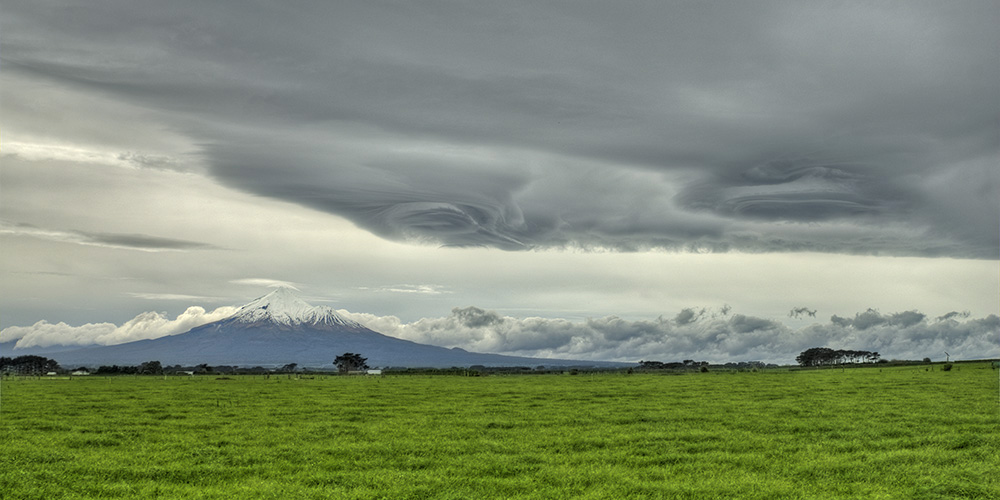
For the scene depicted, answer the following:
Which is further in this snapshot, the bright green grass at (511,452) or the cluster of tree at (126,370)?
the cluster of tree at (126,370)

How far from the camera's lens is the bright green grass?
62.5 feet

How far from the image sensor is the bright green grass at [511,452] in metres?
19.0

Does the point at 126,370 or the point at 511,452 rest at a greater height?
the point at 511,452

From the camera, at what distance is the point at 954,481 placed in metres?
19.8

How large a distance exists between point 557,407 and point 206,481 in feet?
83.3

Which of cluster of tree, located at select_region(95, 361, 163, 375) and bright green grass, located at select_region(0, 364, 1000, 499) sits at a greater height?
bright green grass, located at select_region(0, 364, 1000, 499)

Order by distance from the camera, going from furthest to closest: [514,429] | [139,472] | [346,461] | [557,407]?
[557,407], [514,429], [346,461], [139,472]

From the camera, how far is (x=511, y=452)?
24516 mm

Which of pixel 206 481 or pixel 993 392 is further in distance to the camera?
pixel 993 392

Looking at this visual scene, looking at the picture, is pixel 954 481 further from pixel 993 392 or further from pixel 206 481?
pixel 993 392

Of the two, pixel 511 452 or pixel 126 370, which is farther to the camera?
pixel 126 370

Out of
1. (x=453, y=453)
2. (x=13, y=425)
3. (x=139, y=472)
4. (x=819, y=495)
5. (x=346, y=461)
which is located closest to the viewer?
(x=819, y=495)

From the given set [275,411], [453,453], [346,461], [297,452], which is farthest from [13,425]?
[453,453]

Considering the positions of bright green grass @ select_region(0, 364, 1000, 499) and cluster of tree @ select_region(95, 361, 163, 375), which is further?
cluster of tree @ select_region(95, 361, 163, 375)
